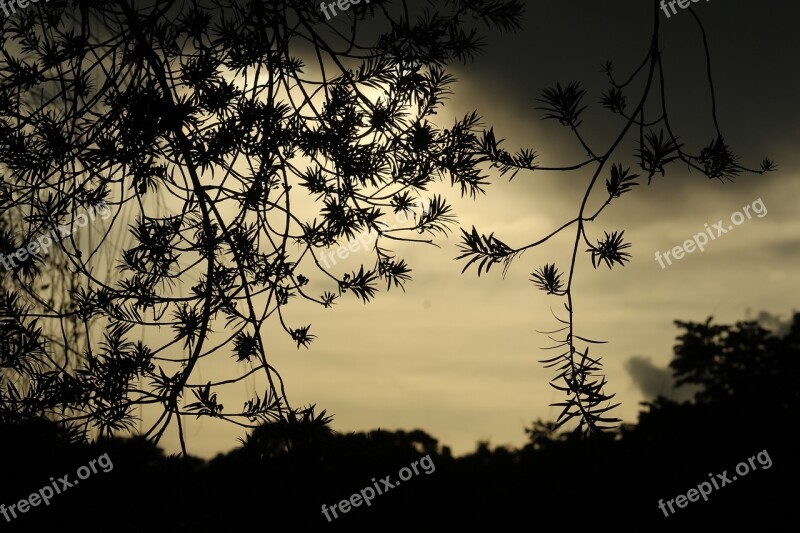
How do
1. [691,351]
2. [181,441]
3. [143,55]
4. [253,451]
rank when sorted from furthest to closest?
1. [691,351]
2. [143,55]
3. [253,451]
4. [181,441]

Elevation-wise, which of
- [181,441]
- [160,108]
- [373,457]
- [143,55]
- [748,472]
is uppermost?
[143,55]

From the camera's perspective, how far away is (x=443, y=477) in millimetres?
3975

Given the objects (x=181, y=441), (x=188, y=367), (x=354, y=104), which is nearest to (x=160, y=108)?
(x=354, y=104)

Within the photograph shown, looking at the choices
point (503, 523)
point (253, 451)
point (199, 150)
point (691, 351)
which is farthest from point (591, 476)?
point (691, 351)

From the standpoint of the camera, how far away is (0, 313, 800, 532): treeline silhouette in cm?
159

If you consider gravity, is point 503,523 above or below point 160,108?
below

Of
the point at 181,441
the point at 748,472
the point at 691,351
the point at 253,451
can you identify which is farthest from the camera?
the point at 691,351

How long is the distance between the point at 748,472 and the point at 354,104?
3903 mm

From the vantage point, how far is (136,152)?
1.70 metres

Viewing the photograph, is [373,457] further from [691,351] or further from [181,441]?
[691,351]

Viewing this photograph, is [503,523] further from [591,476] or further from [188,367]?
[188,367]

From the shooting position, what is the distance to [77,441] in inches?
66.1

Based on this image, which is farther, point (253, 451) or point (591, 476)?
point (591, 476)

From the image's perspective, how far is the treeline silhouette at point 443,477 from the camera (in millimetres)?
1594
